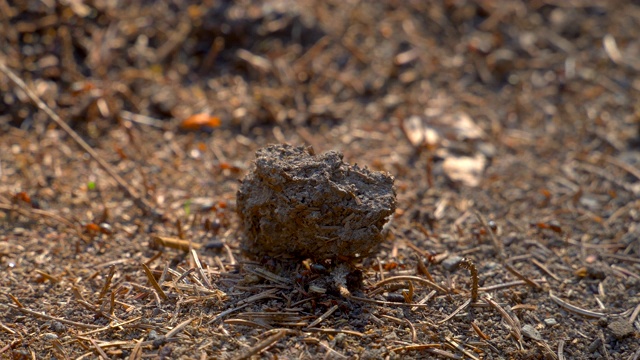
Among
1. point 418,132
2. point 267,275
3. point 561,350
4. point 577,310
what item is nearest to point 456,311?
point 561,350

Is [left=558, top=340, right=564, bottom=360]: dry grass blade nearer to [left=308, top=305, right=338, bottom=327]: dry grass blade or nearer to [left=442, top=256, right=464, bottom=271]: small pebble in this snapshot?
[left=442, top=256, right=464, bottom=271]: small pebble

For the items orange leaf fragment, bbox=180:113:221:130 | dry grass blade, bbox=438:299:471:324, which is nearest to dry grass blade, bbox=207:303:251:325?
dry grass blade, bbox=438:299:471:324

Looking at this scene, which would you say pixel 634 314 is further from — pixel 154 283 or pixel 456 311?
pixel 154 283

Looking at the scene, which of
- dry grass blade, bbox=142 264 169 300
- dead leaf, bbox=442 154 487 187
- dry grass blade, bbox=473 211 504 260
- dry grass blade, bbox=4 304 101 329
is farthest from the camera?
dead leaf, bbox=442 154 487 187

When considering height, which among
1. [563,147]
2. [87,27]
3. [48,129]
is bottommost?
[563,147]

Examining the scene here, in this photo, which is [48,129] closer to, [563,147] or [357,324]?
[357,324]

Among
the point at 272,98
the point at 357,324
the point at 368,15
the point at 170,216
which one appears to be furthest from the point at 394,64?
the point at 357,324

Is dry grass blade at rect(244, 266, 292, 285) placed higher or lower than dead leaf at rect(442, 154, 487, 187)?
higher
